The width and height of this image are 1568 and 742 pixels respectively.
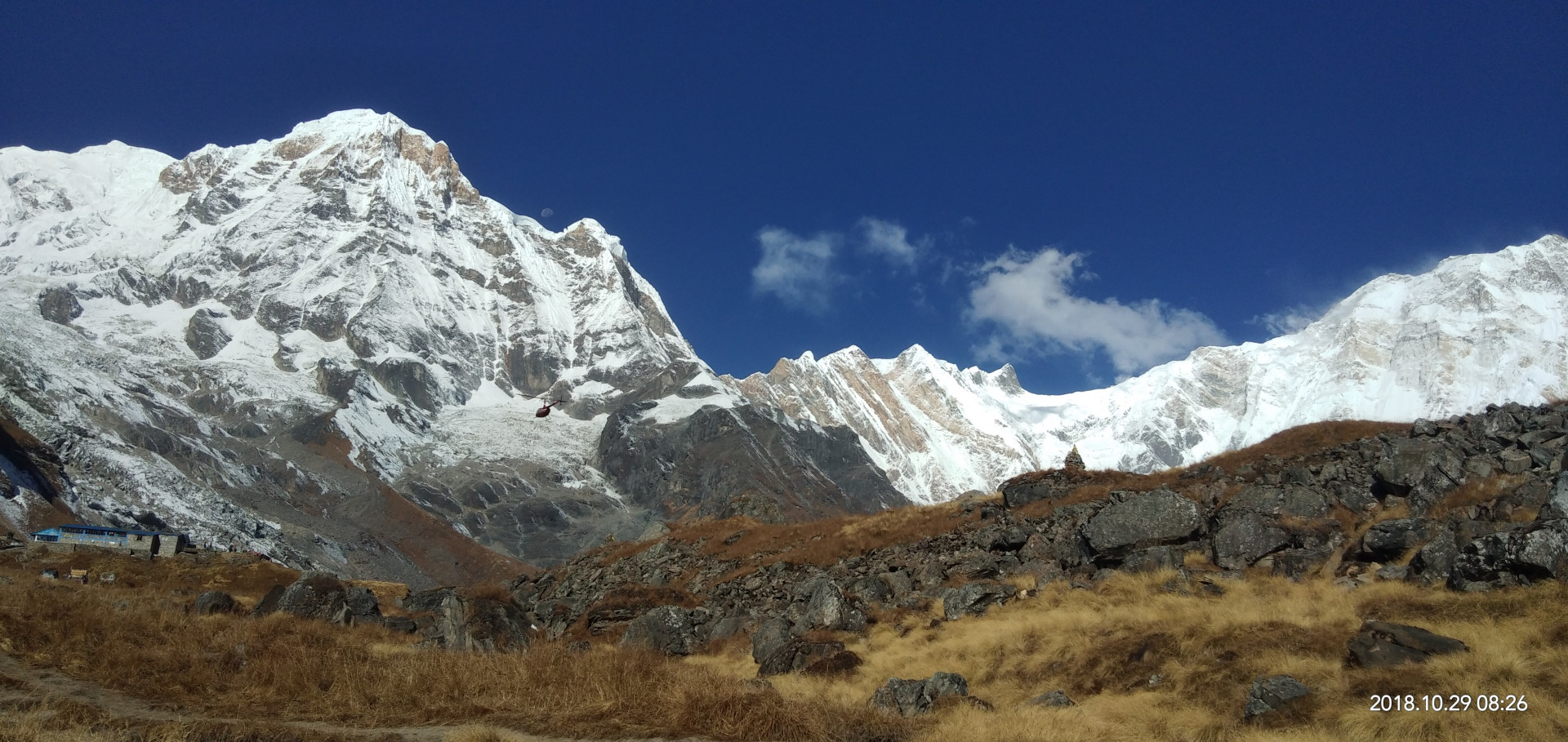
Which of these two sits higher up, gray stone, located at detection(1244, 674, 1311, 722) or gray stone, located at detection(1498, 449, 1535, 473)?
gray stone, located at detection(1498, 449, 1535, 473)

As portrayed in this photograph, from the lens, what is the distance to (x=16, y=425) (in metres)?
112

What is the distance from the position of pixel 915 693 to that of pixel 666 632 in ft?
45.6

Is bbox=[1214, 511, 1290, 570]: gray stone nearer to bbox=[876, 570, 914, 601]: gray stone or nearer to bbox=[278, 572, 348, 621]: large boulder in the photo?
bbox=[876, 570, 914, 601]: gray stone

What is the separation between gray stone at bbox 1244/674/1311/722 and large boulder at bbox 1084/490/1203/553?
10673 mm

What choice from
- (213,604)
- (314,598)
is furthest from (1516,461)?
(213,604)

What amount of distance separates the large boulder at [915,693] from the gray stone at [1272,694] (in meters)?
4.20

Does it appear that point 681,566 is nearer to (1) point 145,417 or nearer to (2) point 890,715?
(2) point 890,715

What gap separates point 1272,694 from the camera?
11969 millimetres

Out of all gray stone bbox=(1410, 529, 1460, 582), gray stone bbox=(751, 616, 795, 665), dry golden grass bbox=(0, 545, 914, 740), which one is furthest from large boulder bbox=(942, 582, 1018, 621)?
dry golden grass bbox=(0, 545, 914, 740)

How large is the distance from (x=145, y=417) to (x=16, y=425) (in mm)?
43336

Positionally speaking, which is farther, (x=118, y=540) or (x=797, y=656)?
(x=118, y=540)

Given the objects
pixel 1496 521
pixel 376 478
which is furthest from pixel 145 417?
pixel 1496 521

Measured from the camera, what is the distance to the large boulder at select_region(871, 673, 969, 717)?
1312 centimetres
